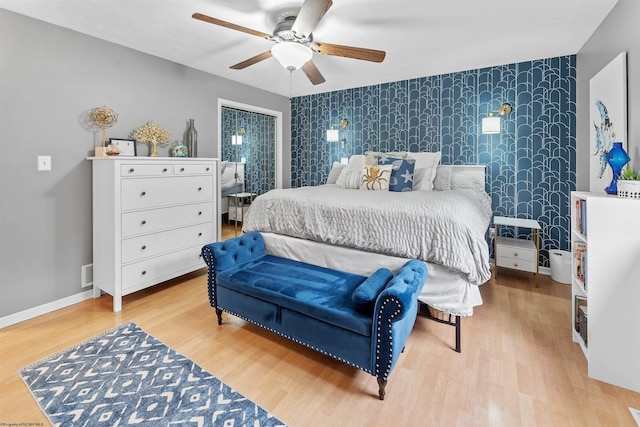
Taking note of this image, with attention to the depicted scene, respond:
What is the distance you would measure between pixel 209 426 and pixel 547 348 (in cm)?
216

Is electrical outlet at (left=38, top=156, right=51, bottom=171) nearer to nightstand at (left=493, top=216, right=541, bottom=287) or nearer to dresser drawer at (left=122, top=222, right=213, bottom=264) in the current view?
dresser drawer at (left=122, top=222, right=213, bottom=264)

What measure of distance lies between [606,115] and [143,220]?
3949mm

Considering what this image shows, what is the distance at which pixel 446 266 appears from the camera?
79.0 inches

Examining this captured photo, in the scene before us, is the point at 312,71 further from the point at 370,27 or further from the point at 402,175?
the point at 402,175

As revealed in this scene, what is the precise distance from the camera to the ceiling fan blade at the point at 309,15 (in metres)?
1.83

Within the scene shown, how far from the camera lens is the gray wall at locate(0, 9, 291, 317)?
92.1 inches

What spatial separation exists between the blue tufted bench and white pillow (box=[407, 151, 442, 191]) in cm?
166

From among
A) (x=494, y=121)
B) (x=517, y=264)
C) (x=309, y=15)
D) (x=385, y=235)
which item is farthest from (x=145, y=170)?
(x=517, y=264)

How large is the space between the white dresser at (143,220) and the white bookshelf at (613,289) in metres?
3.26

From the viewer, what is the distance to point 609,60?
7.64 feet

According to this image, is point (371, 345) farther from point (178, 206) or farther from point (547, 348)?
point (178, 206)

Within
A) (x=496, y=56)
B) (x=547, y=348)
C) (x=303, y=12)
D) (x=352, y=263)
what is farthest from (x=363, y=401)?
(x=496, y=56)

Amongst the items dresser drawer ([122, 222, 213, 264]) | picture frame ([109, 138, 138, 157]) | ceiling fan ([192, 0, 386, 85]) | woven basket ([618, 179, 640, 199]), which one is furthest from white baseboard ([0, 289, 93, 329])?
woven basket ([618, 179, 640, 199])

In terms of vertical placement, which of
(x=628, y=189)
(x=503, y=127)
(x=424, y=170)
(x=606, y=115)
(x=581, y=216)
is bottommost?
(x=581, y=216)
